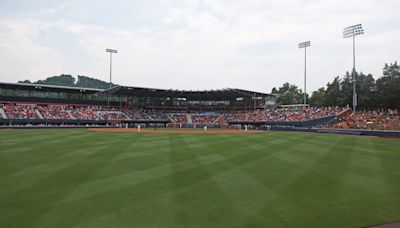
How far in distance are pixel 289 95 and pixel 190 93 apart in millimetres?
58275

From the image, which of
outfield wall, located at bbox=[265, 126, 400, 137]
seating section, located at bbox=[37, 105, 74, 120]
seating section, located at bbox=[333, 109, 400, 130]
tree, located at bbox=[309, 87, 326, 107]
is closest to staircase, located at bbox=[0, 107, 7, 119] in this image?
seating section, located at bbox=[37, 105, 74, 120]

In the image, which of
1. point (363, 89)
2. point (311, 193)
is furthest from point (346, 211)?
point (363, 89)

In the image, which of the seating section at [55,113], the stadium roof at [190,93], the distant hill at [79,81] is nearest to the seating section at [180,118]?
the stadium roof at [190,93]

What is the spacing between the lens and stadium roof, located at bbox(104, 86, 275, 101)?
65.0m

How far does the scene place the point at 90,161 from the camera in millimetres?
14000

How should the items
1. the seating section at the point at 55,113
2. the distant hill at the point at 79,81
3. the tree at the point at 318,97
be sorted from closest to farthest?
the seating section at the point at 55,113 < the tree at the point at 318,97 < the distant hill at the point at 79,81

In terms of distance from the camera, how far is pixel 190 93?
7231 centimetres

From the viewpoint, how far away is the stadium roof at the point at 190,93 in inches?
2559

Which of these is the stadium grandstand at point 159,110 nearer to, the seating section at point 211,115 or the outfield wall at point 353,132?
the seating section at point 211,115

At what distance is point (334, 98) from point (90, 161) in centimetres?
7009

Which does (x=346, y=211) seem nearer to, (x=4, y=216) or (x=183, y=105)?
(x=4, y=216)

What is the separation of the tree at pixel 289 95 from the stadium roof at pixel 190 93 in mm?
46933

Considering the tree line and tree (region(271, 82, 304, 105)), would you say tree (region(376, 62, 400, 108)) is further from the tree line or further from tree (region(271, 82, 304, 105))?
tree (region(271, 82, 304, 105))

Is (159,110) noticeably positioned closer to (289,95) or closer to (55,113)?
(55,113)
